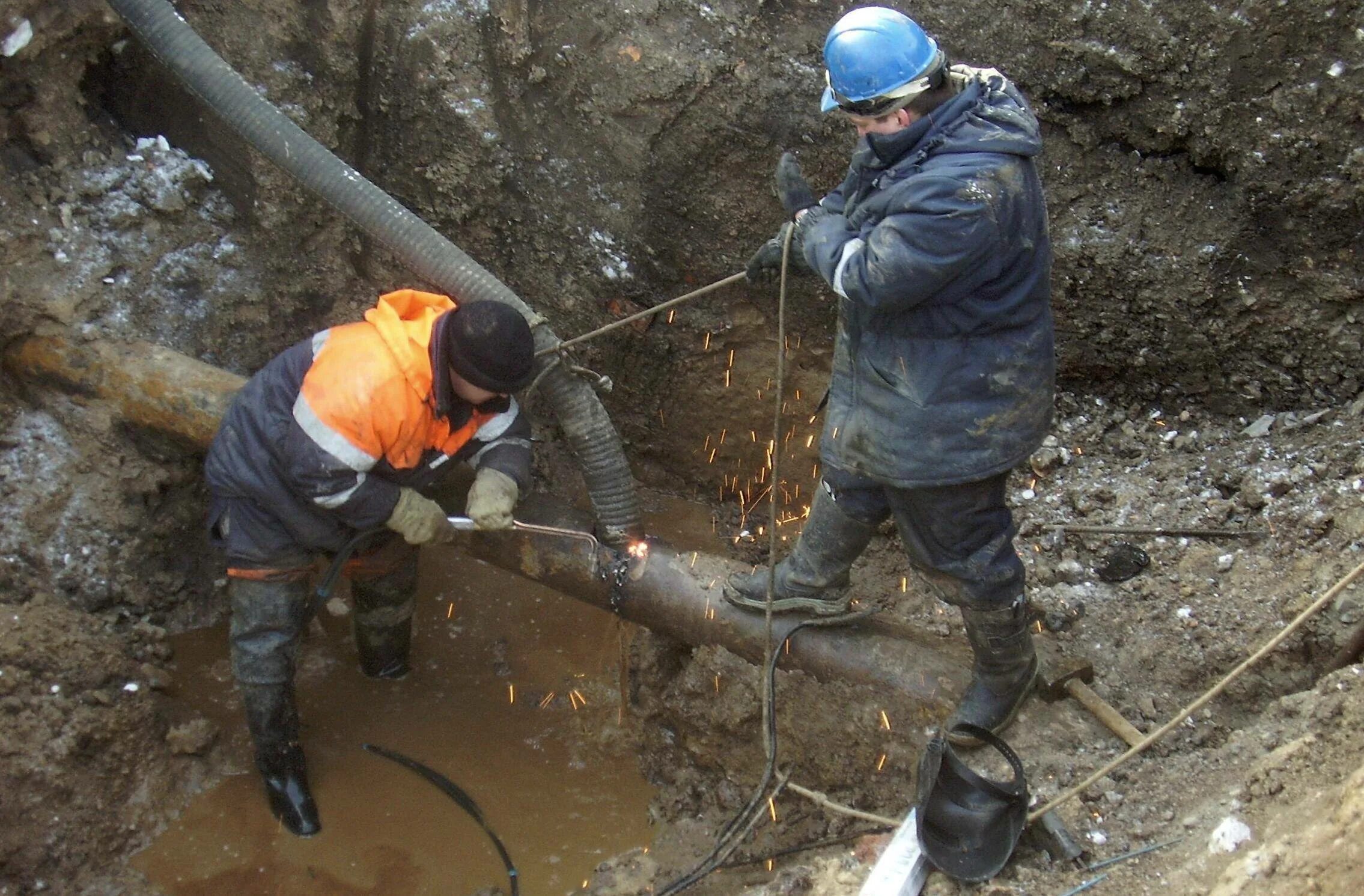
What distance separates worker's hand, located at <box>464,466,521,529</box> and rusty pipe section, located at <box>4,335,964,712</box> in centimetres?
30

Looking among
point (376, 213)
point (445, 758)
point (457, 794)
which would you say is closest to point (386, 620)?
point (445, 758)

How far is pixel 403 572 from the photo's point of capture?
4.28m

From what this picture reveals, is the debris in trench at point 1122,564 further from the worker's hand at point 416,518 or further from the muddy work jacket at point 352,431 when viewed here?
the worker's hand at point 416,518

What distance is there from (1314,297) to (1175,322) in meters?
0.46

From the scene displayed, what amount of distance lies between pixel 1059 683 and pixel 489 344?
1.98 metres

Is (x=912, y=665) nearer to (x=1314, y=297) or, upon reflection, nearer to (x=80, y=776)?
(x=1314, y=297)

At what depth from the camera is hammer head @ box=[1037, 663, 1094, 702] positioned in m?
3.46

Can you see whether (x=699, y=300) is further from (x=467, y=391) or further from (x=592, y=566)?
(x=467, y=391)

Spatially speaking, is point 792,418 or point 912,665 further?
point 792,418

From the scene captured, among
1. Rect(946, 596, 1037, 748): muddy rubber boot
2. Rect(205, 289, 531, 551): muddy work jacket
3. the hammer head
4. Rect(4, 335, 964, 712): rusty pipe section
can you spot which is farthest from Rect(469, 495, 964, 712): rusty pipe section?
Rect(205, 289, 531, 551): muddy work jacket

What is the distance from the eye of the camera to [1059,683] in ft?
11.4

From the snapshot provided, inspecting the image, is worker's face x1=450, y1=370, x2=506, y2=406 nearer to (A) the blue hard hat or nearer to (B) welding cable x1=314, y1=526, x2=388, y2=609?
(B) welding cable x1=314, y1=526, x2=388, y2=609

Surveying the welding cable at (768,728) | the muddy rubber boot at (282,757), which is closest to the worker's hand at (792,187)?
the welding cable at (768,728)

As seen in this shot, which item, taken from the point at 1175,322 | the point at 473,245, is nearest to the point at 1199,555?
the point at 1175,322
